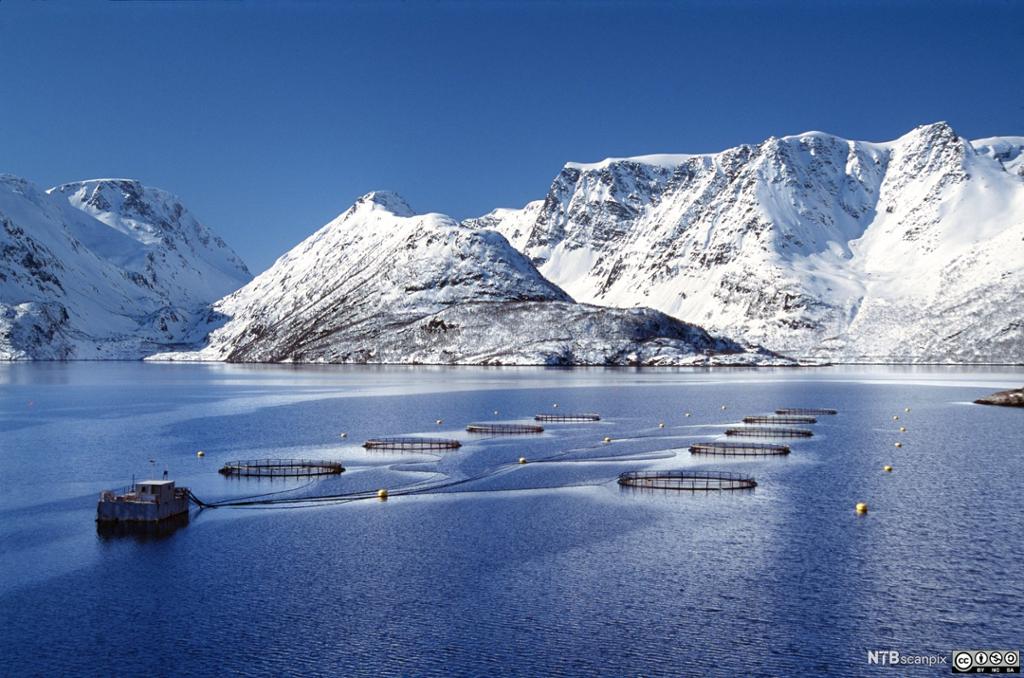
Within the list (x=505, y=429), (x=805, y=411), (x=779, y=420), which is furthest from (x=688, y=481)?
(x=805, y=411)

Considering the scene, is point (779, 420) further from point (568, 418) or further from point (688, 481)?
point (688, 481)

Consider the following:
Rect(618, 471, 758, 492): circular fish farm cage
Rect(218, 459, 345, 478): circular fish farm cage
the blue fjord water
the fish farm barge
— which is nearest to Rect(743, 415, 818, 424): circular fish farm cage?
the blue fjord water

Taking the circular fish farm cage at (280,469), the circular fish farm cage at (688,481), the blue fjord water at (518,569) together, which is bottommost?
the blue fjord water at (518,569)

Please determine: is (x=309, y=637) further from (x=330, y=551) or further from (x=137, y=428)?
(x=137, y=428)

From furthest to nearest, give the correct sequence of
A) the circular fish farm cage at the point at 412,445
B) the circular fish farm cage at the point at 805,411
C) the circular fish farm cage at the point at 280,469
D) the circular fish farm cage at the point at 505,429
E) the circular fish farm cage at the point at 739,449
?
1. the circular fish farm cage at the point at 805,411
2. the circular fish farm cage at the point at 505,429
3. the circular fish farm cage at the point at 412,445
4. the circular fish farm cage at the point at 739,449
5. the circular fish farm cage at the point at 280,469

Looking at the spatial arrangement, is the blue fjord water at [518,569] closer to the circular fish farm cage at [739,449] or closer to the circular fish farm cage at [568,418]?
the circular fish farm cage at [739,449]

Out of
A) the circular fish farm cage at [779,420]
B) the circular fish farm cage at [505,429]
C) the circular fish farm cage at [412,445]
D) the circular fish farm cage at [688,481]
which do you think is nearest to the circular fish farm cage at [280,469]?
the circular fish farm cage at [412,445]
